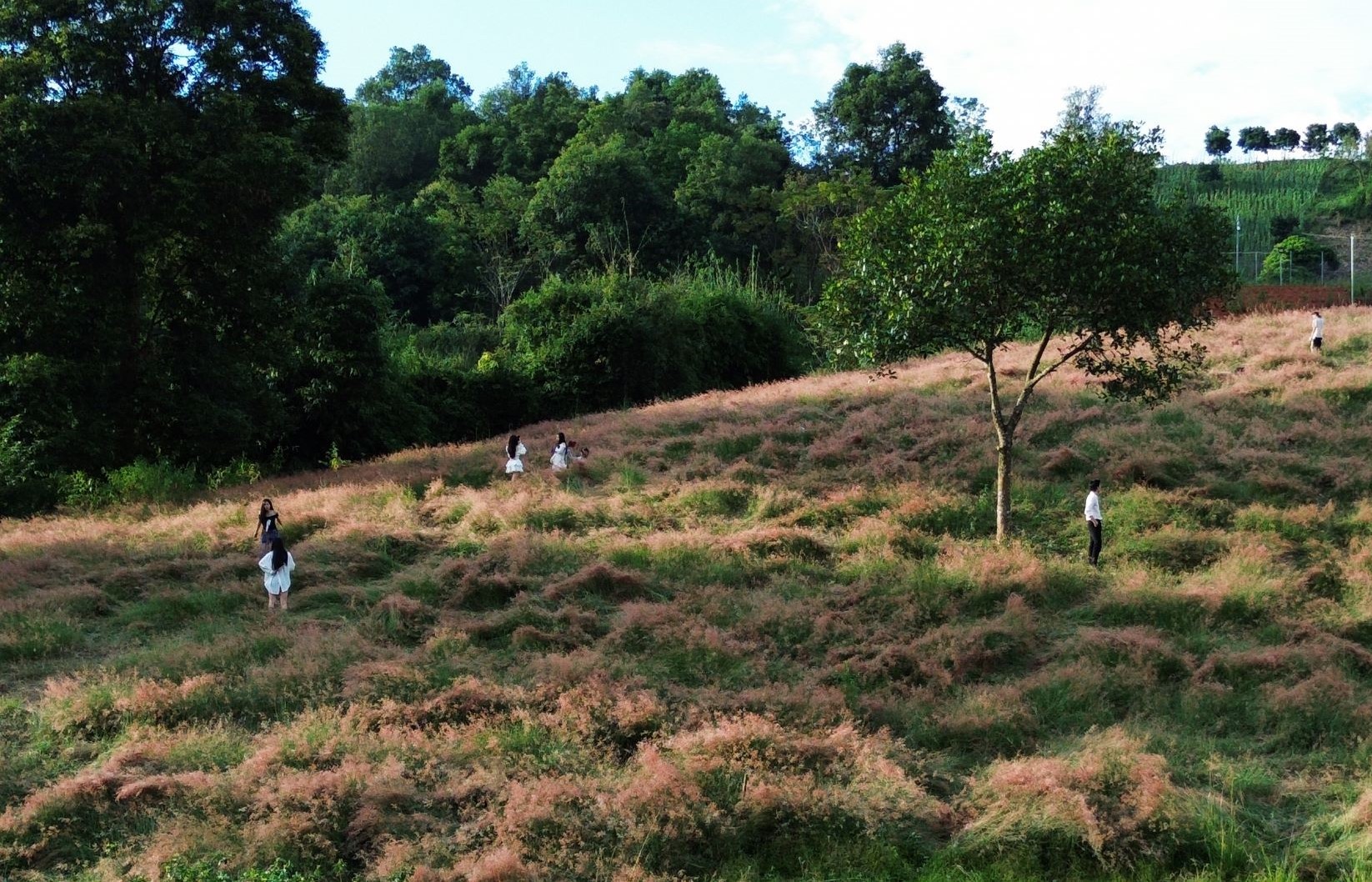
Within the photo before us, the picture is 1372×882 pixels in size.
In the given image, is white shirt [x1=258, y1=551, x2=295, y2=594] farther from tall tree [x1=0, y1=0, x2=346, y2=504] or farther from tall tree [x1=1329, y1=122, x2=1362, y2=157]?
tall tree [x1=1329, y1=122, x2=1362, y2=157]

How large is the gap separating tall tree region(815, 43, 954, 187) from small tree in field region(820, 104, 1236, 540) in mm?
46135

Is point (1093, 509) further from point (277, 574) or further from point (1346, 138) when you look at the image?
point (1346, 138)

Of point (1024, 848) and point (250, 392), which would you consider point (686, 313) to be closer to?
point (250, 392)

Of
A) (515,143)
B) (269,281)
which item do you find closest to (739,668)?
(269,281)

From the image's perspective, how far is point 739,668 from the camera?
1363cm

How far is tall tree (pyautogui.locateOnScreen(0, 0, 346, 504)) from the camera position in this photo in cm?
2305

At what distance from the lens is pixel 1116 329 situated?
18016 mm

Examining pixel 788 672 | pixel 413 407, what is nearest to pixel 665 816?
pixel 788 672

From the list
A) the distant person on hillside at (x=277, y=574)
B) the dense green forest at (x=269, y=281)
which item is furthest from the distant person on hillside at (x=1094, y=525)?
the dense green forest at (x=269, y=281)

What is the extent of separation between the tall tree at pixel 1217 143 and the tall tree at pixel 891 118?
139 feet

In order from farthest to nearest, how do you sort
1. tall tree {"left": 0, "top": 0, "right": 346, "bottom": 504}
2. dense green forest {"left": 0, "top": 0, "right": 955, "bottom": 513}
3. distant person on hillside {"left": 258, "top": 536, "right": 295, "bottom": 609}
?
1. dense green forest {"left": 0, "top": 0, "right": 955, "bottom": 513}
2. tall tree {"left": 0, "top": 0, "right": 346, "bottom": 504}
3. distant person on hillside {"left": 258, "top": 536, "right": 295, "bottom": 609}

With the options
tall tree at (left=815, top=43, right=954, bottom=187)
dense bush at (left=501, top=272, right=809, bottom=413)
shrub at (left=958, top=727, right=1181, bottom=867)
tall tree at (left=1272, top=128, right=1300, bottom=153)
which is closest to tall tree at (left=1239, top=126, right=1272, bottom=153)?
tall tree at (left=1272, top=128, right=1300, bottom=153)

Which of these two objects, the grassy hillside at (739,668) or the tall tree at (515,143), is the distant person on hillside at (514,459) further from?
the tall tree at (515,143)

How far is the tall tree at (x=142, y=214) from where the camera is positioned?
23.0 m
